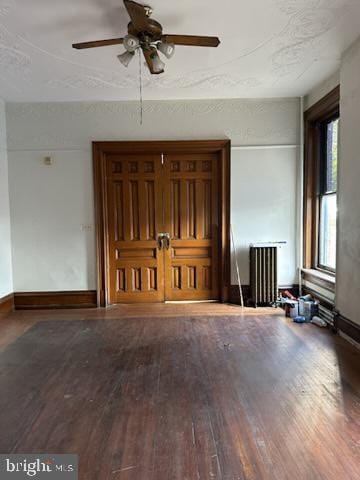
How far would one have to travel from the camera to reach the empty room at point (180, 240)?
1.97 meters

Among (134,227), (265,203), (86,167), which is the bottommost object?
(134,227)

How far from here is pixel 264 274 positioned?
4574 millimetres

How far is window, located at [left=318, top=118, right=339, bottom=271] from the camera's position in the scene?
13.7 ft

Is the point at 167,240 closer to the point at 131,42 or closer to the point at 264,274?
the point at 264,274

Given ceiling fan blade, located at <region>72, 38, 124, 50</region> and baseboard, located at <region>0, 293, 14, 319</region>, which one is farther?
baseboard, located at <region>0, 293, 14, 319</region>

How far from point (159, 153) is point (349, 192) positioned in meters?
2.58

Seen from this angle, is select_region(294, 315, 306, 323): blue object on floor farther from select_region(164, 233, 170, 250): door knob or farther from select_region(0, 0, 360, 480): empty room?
select_region(164, 233, 170, 250): door knob

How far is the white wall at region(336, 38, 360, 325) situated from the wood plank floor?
501mm

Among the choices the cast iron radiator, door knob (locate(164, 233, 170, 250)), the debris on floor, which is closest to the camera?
the debris on floor

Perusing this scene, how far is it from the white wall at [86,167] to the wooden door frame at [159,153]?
3.9 inches

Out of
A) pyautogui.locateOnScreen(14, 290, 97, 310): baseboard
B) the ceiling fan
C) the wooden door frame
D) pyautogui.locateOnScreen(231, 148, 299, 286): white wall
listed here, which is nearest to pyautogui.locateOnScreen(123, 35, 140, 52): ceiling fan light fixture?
the ceiling fan

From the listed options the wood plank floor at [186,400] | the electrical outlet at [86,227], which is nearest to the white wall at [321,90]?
the wood plank floor at [186,400]

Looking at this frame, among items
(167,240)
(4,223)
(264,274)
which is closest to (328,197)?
(264,274)

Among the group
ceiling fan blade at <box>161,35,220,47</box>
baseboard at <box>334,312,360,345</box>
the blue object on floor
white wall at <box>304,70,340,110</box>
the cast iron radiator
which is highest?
white wall at <box>304,70,340,110</box>
